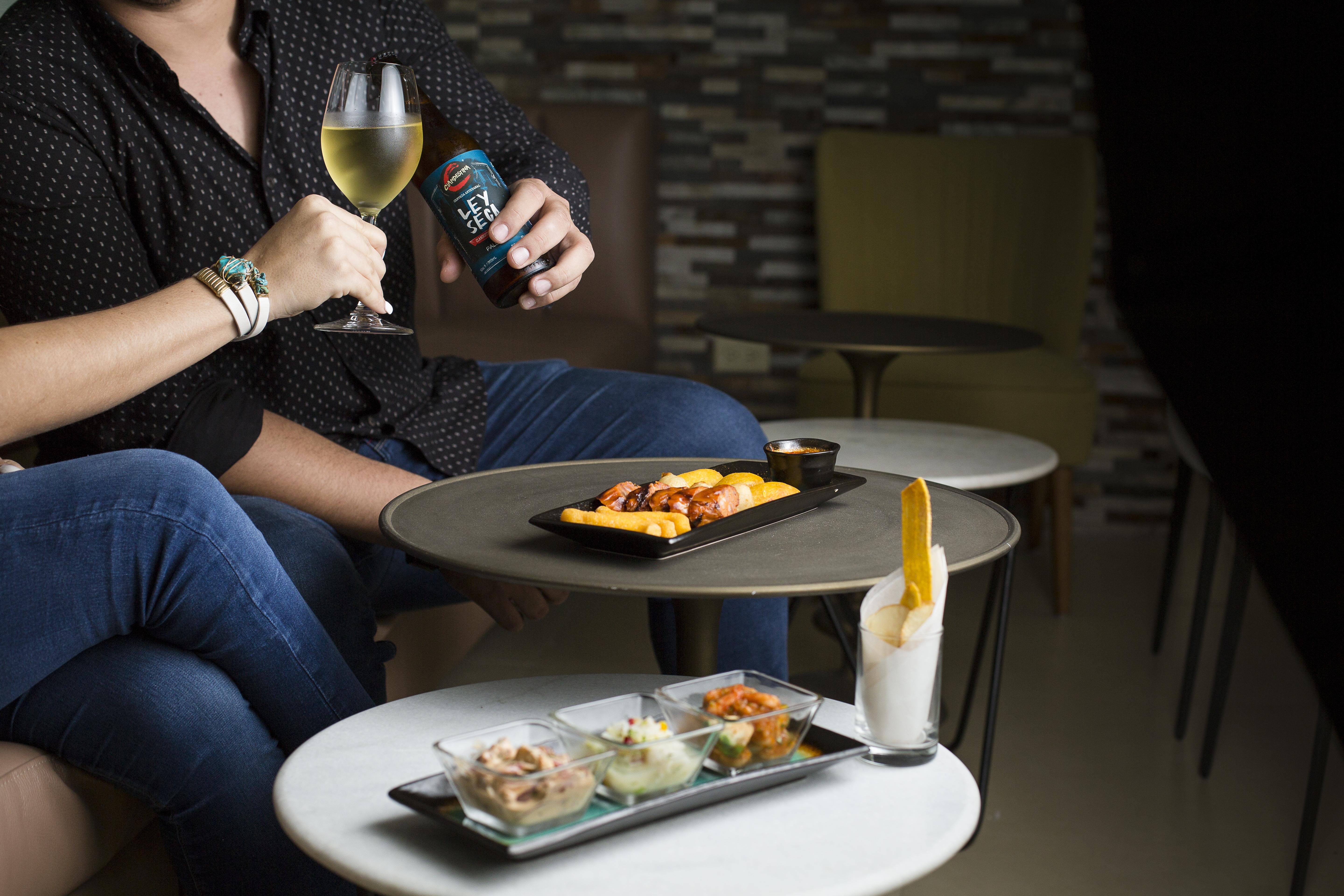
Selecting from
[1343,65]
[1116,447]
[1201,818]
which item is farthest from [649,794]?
[1116,447]

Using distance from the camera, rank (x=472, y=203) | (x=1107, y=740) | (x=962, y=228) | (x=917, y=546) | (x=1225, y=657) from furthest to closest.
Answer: (x=962, y=228) → (x=1107, y=740) → (x=1225, y=657) → (x=472, y=203) → (x=917, y=546)

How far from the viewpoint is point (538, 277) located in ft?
3.68

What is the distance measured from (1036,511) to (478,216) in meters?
2.01

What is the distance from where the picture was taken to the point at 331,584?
3.56 feet

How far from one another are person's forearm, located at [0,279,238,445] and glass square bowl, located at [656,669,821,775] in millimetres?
507

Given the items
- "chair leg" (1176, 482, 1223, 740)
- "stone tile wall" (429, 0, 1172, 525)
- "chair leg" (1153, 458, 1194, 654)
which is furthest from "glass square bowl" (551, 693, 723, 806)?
"stone tile wall" (429, 0, 1172, 525)

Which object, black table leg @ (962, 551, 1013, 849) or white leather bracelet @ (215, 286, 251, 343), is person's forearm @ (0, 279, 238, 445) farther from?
black table leg @ (962, 551, 1013, 849)

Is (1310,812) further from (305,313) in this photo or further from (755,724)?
(305,313)

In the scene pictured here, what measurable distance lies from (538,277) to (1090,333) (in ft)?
7.70

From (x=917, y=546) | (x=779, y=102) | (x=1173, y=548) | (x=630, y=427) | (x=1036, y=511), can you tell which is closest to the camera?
(x=917, y=546)

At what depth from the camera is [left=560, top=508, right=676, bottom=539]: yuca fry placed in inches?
31.5

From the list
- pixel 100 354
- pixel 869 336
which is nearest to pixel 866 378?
pixel 869 336

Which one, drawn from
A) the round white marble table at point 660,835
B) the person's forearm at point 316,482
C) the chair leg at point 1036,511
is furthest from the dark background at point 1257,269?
A: the chair leg at point 1036,511

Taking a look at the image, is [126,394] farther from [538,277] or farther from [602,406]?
[602,406]
